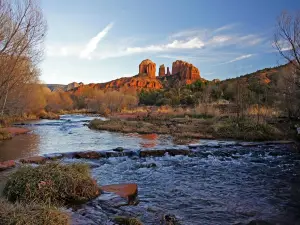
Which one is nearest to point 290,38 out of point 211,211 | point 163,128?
point 163,128

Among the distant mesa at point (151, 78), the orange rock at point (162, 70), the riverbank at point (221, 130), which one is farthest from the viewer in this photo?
the orange rock at point (162, 70)

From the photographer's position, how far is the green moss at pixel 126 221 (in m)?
4.62

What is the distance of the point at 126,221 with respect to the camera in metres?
4.75

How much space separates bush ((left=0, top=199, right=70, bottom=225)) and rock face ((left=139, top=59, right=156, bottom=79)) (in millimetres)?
135010

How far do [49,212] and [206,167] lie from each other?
6.57 m

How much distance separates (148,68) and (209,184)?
5420 inches

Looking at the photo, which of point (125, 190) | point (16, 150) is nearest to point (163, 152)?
point (125, 190)

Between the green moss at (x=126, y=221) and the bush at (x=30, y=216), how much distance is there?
36.8 inches

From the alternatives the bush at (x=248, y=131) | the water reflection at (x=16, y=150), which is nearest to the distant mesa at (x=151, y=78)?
the bush at (x=248, y=131)

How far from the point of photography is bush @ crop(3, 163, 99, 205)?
214 inches

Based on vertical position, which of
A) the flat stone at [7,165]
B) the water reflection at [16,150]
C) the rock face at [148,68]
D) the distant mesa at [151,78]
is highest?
the rock face at [148,68]

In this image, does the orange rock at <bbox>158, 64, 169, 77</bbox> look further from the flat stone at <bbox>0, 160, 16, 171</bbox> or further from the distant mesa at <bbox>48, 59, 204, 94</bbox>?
the flat stone at <bbox>0, 160, 16, 171</bbox>

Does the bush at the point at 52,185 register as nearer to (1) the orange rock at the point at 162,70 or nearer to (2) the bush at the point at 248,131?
(2) the bush at the point at 248,131

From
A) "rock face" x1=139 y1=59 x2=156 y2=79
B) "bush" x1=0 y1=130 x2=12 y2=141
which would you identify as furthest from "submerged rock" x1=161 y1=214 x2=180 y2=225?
"rock face" x1=139 y1=59 x2=156 y2=79
